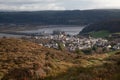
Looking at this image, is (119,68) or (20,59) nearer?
(119,68)

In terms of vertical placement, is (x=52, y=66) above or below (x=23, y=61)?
above

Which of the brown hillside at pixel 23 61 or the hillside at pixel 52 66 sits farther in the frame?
the brown hillside at pixel 23 61

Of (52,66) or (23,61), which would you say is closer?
(52,66)

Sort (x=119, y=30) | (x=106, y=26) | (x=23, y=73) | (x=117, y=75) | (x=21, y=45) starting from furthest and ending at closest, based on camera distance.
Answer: (x=106, y=26) → (x=119, y=30) → (x=21, y=45) → (x=23, y=73) → (x=117, y=75)

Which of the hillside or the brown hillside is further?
the brown hillside

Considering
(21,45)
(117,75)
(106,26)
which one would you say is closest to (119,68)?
(117,75)

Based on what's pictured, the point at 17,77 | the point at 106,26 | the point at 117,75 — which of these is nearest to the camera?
the point at 117,75

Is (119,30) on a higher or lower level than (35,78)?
lower

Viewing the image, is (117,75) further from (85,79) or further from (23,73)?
(23,73)
